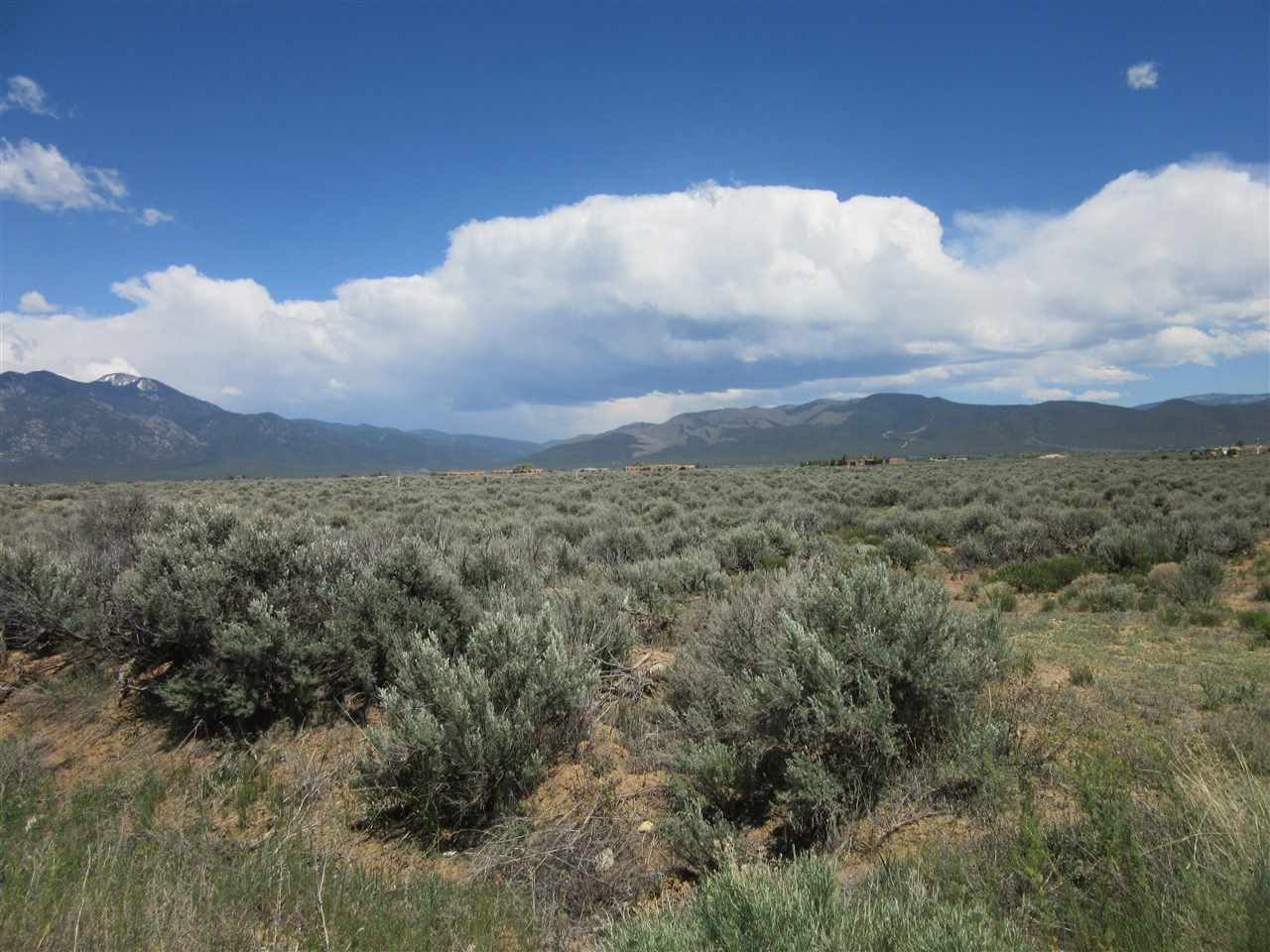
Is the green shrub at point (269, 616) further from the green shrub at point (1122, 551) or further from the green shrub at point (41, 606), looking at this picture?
the green shrub at point (1122, 551)

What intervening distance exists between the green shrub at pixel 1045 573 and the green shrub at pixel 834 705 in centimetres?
704

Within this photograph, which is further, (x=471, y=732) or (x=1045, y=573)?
(x=1045, y=573)

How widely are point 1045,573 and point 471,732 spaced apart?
438 inches

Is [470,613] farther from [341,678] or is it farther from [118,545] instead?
[118,545]

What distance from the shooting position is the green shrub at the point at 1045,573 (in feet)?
35.8

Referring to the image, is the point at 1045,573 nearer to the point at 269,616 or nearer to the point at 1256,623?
the point at 1256,623

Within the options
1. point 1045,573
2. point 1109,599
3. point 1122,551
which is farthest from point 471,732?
point 1122,551

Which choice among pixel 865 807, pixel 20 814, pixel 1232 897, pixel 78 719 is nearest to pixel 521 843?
pixel 865 807

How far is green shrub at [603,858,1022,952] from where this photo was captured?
2277 millimetres

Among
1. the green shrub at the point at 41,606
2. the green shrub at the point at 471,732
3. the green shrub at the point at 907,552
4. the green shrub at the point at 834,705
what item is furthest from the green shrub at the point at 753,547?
the green shrub at the point at 41,606

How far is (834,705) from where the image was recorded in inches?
161

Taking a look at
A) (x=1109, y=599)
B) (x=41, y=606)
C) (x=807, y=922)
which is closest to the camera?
(x=807, y=922)

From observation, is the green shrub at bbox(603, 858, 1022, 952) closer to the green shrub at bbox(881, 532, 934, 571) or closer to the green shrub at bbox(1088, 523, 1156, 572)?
the green shrub at bbox(881, 532, 934, 571)

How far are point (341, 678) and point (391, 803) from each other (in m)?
1.90
